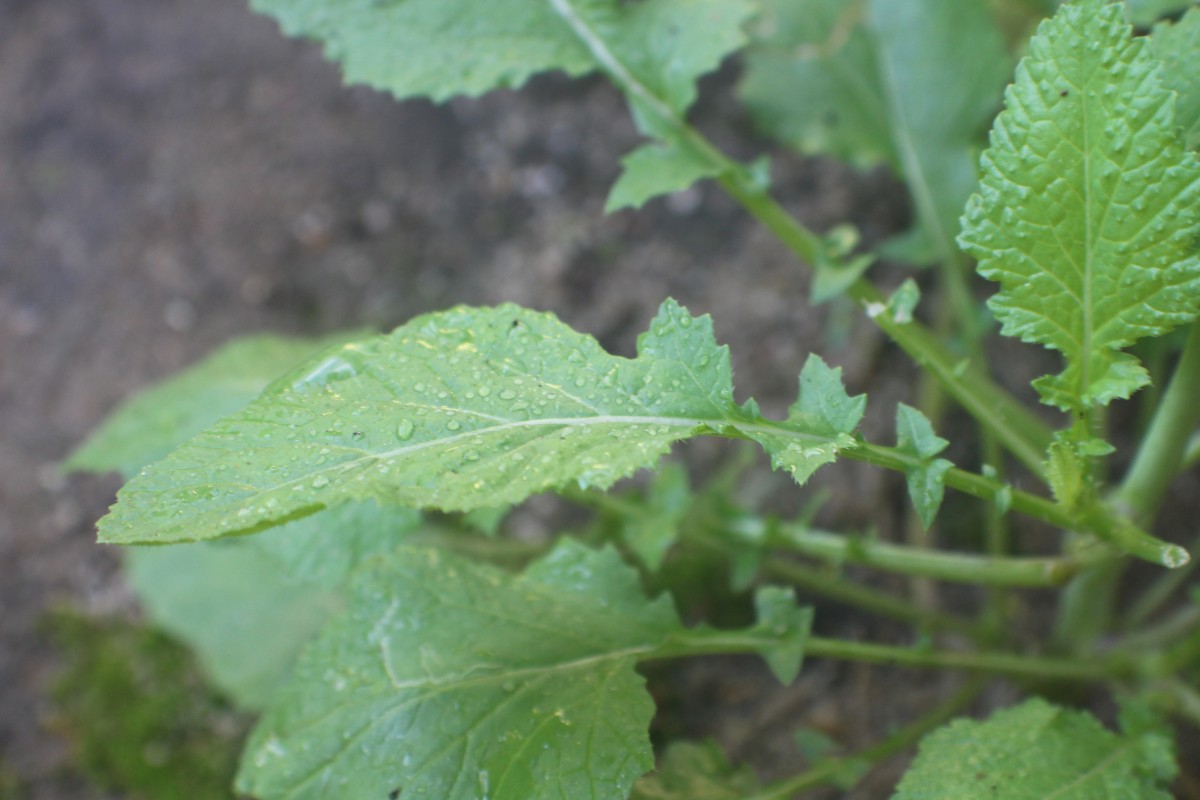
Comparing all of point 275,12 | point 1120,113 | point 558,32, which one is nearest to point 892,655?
point 1120,113

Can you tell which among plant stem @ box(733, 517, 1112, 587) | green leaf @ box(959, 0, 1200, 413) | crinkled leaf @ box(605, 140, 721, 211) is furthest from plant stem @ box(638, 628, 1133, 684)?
crinkled leaf @ box(605, 140, 721, 211)

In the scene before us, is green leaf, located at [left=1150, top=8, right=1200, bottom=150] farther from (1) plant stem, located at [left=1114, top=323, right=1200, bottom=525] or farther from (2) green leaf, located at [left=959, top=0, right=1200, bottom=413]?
(1) plant stem, located at [left=1114, top=323, right=1200, bottom=525]

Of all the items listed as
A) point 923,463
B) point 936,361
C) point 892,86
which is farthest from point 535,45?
point 923,463

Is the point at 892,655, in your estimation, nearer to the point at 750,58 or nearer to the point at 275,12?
the point at 750,58

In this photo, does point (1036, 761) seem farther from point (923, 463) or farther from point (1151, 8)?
point (1151, 8)

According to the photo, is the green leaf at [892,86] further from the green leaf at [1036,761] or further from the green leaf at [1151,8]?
the green leaf at [1036,761]

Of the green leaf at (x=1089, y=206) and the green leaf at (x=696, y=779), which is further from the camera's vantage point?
the green leaf at (x=696, y=779)

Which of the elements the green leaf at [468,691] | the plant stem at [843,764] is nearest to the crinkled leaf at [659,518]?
the green leaf at [468,691]
